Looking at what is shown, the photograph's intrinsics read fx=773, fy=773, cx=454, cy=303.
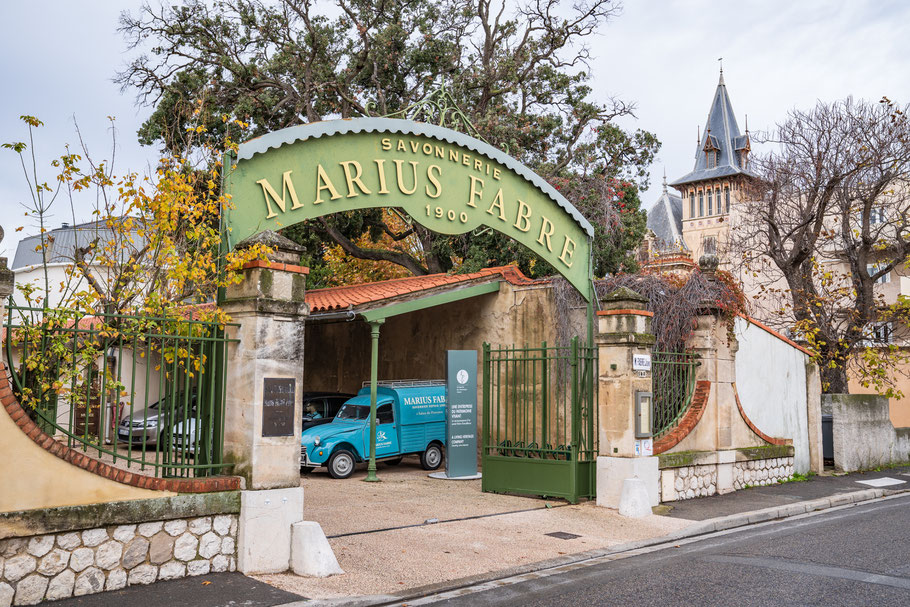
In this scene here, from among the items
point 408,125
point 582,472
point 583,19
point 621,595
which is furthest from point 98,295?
point 583,19

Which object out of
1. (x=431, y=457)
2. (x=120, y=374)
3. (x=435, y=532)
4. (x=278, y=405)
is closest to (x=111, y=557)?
(x=120, y=374)

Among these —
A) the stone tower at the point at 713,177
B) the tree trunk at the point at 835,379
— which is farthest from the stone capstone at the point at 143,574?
the stone tower at the point at 713,177

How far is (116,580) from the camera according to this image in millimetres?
6098

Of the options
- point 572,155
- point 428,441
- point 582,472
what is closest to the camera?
point 582,472

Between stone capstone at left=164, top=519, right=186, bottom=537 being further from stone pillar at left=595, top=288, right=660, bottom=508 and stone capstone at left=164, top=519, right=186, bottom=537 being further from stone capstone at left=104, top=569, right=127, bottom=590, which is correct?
stone pillar at left=595, top=288, right=660, bottom=508

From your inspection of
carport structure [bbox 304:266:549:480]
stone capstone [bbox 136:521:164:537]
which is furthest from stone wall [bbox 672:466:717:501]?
stone capstone [bbox 136:521:164:537]

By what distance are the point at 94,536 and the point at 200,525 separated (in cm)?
89

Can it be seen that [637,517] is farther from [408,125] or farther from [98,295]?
[98,295]

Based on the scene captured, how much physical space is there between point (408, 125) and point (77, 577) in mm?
5669

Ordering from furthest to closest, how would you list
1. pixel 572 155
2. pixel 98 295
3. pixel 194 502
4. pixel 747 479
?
1. pixel 572 155
2. pixel 747 479
3. pixel 98 295
4. pixel 194 502

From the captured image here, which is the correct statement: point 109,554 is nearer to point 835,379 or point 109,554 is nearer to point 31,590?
point 31,590

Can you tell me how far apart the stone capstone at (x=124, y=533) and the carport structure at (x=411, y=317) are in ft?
26.8

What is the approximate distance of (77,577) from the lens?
233 inches

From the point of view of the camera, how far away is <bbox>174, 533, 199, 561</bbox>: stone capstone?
648 centimetres
